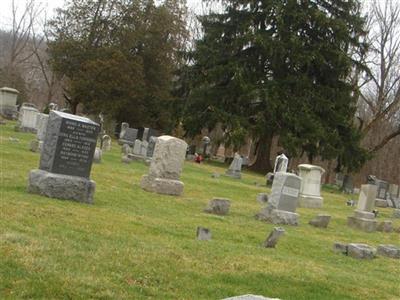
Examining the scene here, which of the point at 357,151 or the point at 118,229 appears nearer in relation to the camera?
the point at 118,229

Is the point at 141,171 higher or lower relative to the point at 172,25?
lower

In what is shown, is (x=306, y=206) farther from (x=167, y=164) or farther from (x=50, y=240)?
(x=50, y=240)

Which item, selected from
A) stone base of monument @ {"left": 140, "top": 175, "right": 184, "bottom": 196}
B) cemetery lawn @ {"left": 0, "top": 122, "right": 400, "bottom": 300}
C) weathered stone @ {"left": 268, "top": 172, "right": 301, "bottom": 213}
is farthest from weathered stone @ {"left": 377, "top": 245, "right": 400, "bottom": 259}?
stone base of monument @ {"left": 140, "top": 175, "right": 184, "bottom": 196}

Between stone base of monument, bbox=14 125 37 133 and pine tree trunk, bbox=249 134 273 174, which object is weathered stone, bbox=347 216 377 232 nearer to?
stone base of monument, bbox=14 125 37 133

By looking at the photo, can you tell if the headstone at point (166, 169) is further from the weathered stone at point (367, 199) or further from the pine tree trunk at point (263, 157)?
the pine tree trunk at point (263, 157)

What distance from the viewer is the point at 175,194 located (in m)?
15.3

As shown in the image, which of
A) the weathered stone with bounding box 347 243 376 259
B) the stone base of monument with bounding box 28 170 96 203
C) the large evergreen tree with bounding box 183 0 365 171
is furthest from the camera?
the large evergreen tree with bounding box 183 0 365 171

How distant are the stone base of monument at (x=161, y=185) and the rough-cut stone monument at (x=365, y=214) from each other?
15.6ft

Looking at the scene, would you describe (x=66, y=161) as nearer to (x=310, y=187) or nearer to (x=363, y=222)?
(x=363, y=222)

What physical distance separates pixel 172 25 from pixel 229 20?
9.59 meters

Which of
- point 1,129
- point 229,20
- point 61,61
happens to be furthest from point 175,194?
point 61,61

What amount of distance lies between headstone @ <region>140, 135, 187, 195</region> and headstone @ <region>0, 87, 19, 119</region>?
21.8m

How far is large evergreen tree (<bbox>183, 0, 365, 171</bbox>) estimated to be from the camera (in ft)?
102

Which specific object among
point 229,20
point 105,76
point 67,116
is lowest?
point 67,116
